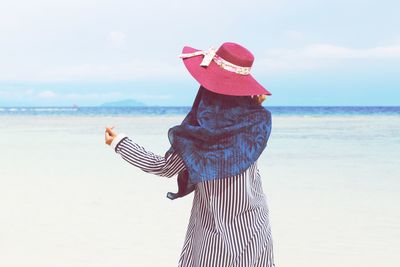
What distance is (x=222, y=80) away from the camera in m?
2.16

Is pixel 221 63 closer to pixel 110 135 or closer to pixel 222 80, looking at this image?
pixel 222 80

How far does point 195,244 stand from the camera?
2.31 metres

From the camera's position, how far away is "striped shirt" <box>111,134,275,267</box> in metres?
2.18

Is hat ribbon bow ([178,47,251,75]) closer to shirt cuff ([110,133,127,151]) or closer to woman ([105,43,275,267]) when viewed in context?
woman ([105,43,275,267])

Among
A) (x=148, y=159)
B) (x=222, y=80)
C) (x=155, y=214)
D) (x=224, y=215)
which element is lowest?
(x=155, y=214)

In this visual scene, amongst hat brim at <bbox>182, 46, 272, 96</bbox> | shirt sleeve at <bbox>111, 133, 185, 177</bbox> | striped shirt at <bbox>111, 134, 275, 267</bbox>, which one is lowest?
striped shirt at <bbox>111, 134, 275, 267</bbox>

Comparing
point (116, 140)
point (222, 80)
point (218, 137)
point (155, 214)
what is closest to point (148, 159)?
point (116, 140)

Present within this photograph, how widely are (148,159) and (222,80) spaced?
1.11ft

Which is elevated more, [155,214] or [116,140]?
[116,140]

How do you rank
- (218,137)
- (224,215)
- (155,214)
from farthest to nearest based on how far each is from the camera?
(155,214) < (224,215) < (218,137)

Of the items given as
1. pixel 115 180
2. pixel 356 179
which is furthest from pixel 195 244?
pixel 356 179

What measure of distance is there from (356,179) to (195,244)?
17.4 feet

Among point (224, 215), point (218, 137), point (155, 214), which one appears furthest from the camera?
point (155, 214)

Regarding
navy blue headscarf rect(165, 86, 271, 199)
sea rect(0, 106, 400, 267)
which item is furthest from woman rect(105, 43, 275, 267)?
sea rect(0, 106, 400, 267)
